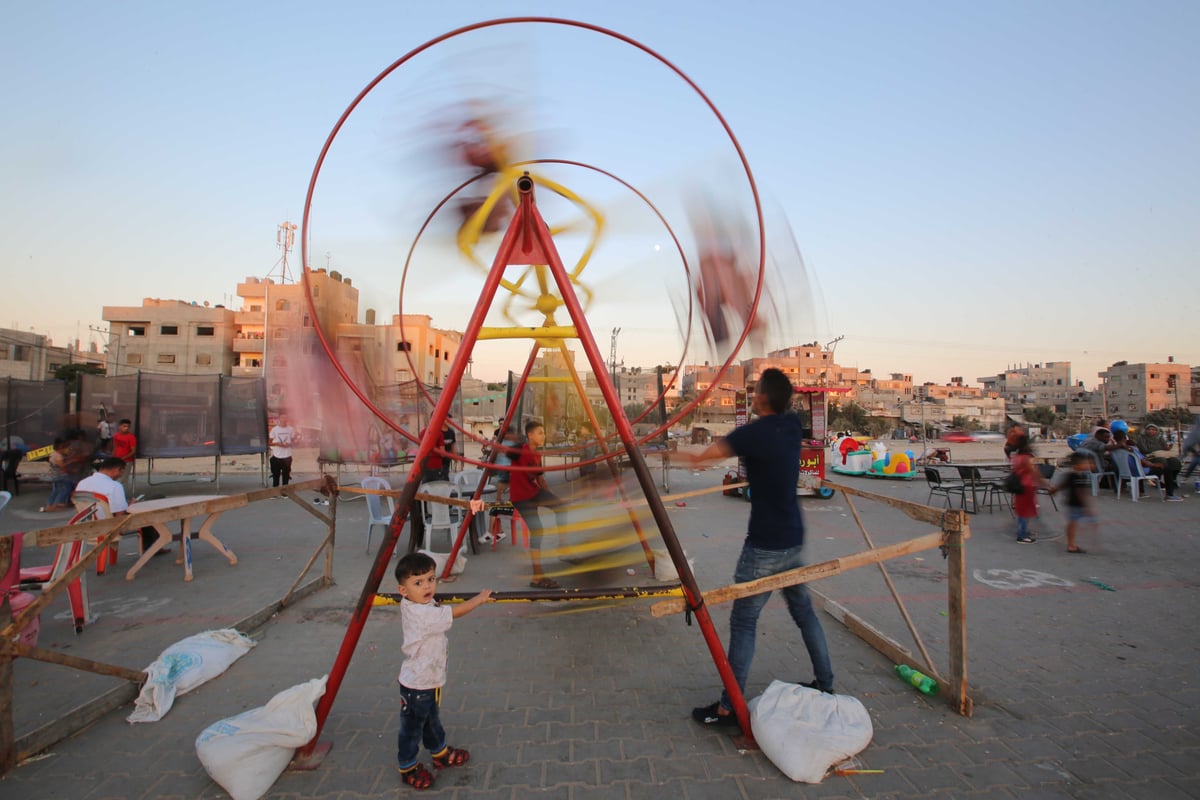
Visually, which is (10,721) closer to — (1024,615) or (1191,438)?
(1024,615)

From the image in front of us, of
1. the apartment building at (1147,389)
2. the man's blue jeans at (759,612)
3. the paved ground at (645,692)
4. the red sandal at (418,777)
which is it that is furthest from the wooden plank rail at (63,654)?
the apartment building at (1147,389)

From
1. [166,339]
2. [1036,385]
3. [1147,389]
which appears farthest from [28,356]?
[1036,385]

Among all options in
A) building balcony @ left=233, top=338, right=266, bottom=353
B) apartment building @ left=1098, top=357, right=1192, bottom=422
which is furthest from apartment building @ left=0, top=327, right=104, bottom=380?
apartment building @ left=1098, top=357, right=1192, bottom=422

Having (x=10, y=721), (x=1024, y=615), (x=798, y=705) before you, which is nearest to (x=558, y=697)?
(x=798, y=705)

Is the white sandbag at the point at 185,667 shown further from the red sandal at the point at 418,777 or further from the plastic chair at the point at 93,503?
the plastic chair at the point at 93,503

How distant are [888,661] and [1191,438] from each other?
45.0 feet

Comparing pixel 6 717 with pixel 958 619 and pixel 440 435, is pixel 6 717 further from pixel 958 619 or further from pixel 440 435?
pixel 958 619

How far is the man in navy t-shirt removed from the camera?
3.65 m

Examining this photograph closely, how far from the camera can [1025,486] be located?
906 cm

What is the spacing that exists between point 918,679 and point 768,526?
5.18 ft

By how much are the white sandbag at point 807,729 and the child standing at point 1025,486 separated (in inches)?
287

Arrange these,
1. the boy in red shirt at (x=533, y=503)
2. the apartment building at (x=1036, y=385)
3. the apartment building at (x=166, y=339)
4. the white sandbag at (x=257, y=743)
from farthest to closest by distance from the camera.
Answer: the apartment building at (x=1036, y=385)
the apartment building at (x=166, y=339)
the boy in red shirt at (x=533, y=503)
the white sandbag at (x=257, y=743)

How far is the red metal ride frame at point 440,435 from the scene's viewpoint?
134 inches

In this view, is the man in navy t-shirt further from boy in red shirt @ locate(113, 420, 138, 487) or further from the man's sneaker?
boy in red shirt @ locate(113, 420, 138, 487)
